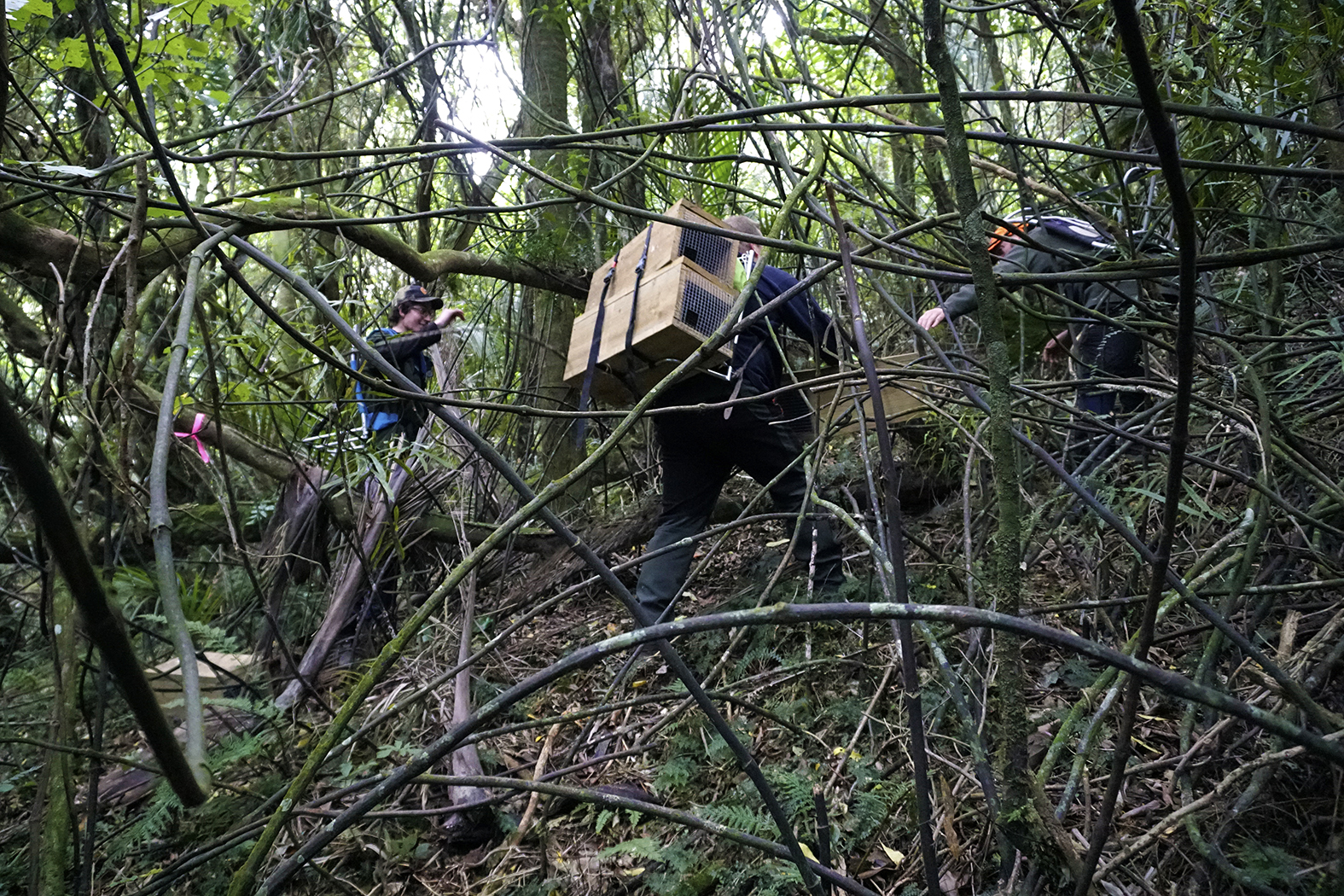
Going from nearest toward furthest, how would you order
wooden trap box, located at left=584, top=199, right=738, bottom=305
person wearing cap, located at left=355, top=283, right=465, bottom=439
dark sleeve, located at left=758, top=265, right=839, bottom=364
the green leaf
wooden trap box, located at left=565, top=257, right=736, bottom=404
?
1. the green leaf
2. wooden trap box, located at left=565, top=257, right=736, bottom=404
3. wooden trap box, located at left=584, top=199, right=738, bottom=305
4. dark sleeve, located at left=758, top=265, right=839, bottom=364
5. person wearing cap, located at left=355, top=283, right=465, bottom=439

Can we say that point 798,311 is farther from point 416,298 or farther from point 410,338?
point 416,298

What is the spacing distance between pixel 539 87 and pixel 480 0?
0.92 metres

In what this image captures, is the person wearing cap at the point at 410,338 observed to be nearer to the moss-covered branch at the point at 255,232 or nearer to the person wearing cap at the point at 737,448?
the moss-covered branch at the point at 255,232

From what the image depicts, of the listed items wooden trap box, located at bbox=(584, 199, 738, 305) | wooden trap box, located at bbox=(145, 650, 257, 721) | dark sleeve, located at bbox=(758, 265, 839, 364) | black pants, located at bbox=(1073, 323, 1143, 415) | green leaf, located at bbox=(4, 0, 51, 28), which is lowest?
wooden trap box, located at bbox=(145, 650, 257, 721)

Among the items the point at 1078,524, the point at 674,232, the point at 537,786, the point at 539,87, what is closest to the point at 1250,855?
the point at 537,786

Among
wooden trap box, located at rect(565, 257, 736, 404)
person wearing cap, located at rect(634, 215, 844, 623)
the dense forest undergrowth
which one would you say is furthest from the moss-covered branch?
person wearing cap, located at rect(634, 215, 844, 623)

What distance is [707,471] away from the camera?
13.1ft

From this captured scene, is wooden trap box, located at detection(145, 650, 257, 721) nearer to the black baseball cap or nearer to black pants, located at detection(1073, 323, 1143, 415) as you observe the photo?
the black baseball cap

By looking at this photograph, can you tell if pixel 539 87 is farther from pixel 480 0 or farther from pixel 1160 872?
pixel 1160 872

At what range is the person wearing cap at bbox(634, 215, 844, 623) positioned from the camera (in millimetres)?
3578

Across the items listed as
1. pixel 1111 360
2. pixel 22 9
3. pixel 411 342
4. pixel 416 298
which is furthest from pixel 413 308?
pixel 1111 360

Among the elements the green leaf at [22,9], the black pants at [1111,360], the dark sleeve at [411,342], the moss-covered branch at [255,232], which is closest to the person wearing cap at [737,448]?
the black pants at [1111,360]

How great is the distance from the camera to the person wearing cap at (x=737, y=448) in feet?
11.7

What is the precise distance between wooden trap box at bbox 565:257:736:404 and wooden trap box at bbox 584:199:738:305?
0.19 feet
